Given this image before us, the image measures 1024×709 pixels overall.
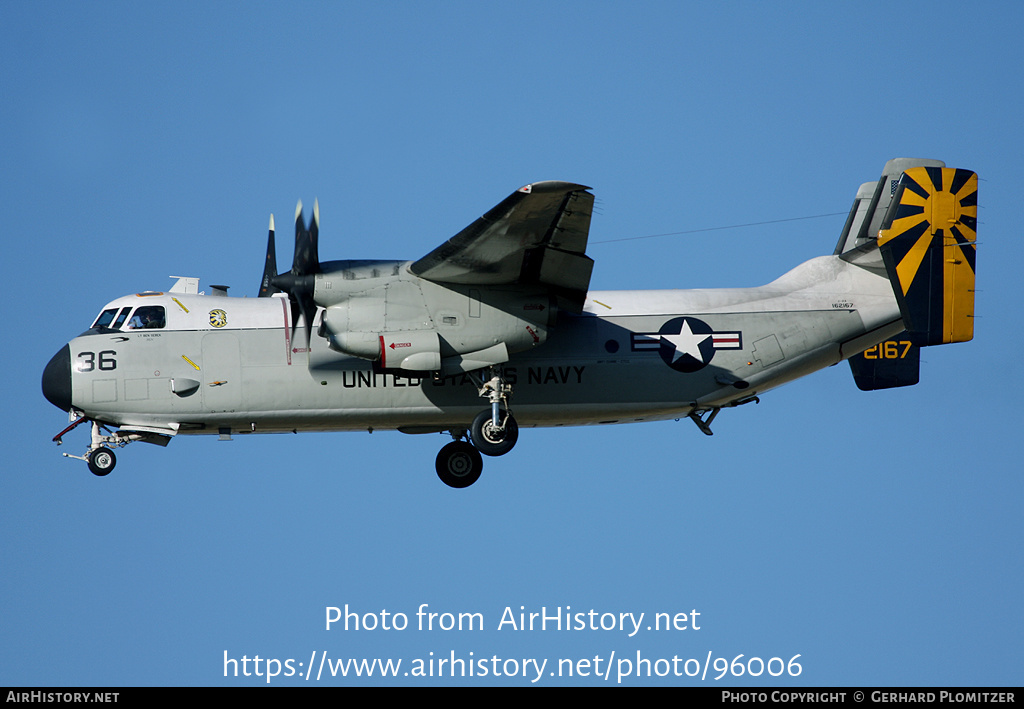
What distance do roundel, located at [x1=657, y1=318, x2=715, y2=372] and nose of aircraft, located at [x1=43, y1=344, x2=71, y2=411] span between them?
422 inches

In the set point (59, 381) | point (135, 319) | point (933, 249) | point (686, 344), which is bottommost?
point (59, 381)

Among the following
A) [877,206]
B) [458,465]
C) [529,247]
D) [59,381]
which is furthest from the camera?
[877,206]

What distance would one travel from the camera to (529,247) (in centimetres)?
2112

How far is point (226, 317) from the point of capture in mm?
23234

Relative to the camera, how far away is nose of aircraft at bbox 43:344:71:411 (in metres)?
22.9

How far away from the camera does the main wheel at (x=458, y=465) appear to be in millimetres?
25094

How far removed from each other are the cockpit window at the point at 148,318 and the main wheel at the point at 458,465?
596 cm

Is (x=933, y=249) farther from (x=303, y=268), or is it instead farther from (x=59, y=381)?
(x=59, y=381)

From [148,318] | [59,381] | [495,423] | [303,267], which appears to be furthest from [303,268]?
[59,381]

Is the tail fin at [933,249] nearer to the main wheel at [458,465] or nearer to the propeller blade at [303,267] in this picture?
the main wheel at [458,465]

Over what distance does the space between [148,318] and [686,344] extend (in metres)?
9.88

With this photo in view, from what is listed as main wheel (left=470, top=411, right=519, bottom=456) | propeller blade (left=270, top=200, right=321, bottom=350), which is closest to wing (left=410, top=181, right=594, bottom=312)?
propeller blade (left=270, top=200, right=321, bottom=350)
